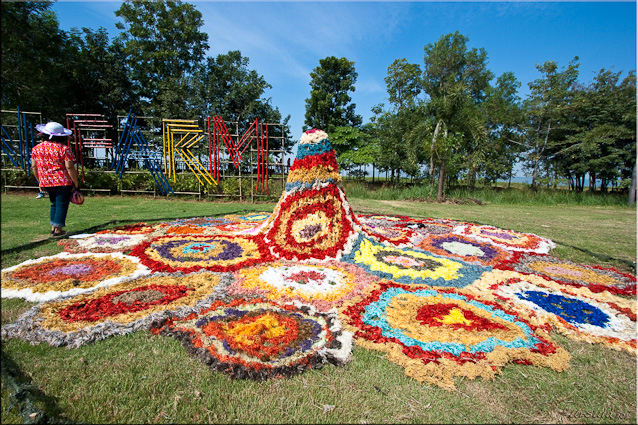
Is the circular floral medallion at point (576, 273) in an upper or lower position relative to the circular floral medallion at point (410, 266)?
lower

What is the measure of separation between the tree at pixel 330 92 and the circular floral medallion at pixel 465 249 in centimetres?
2012

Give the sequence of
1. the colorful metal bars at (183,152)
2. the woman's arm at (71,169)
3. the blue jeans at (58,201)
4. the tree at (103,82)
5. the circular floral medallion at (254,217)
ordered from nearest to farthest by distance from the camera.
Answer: the woman's arm at (71,169) → the blue jeans at (58,201) → the circular floral medallion at (254,217) → the colorful metal bars at (183,152) → the tree at (103,82)

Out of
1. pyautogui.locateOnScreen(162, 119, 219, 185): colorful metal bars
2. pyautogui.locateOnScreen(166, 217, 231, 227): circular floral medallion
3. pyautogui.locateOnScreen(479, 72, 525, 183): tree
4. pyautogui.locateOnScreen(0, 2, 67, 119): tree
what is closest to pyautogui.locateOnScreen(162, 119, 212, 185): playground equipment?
pyautogui.locateOnScreen(162, 119, 219, 185): colorful metal bars

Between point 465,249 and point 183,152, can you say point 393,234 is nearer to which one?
point 465,249

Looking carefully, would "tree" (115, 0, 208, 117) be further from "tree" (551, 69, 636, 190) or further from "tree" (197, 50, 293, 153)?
"tree" (551, 69, 636, 190)

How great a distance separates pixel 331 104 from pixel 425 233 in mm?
20974

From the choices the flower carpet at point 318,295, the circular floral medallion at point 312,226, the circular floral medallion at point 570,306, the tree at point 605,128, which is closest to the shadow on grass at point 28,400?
the flower carpet at point 318,295

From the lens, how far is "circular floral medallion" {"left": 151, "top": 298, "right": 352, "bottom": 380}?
186 centimetres

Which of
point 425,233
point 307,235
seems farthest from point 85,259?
point 425,233

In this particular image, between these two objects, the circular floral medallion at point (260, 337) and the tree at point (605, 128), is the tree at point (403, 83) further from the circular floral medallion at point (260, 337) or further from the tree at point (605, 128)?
the circular floral medallion at point (260, 337)

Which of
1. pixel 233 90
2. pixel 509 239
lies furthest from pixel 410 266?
pixel 233 90

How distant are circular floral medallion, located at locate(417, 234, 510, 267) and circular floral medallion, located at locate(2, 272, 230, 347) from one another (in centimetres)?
341

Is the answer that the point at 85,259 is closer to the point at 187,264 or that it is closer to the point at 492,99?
the point at 187,264

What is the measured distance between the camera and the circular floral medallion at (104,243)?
428 cm
